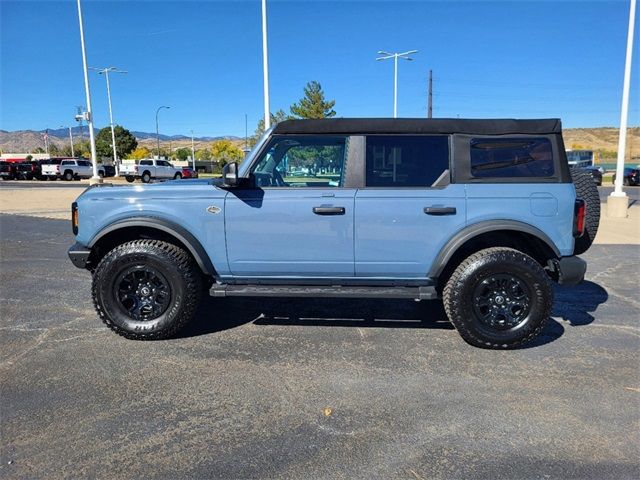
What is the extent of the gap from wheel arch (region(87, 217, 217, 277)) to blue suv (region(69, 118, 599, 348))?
2cm

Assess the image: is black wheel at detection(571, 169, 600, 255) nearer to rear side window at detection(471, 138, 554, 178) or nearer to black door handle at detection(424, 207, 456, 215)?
rear side window at detection(471, 138, 554, 178)

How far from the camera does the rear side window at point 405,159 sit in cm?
398

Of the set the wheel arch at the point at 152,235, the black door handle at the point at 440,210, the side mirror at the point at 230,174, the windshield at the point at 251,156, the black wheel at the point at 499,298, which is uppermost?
the windshield at the point at 251,156

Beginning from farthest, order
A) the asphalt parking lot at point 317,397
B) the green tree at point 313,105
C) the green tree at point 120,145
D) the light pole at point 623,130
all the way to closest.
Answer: the green tree at point 120,145
the green tree at point 313,105
the light pole at point 623,130
the asphalt parking lot at point 317,397

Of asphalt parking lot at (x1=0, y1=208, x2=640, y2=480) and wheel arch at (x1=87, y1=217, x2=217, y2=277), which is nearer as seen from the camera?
asphalt parking lot at (x1=0, y1=208, x2=640, y2=480)

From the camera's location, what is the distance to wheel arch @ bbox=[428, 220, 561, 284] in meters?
3.81

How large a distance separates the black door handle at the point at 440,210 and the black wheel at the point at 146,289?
213 cm

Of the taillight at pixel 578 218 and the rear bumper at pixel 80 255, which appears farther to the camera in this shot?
the rear bumper at pixel 80 255

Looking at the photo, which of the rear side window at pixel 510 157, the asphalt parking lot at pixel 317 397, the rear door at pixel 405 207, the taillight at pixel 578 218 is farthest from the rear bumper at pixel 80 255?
the taillight at pixel 578 218

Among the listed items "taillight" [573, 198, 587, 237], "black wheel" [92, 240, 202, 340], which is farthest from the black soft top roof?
"black wheel" [92, 240, 202, 340]

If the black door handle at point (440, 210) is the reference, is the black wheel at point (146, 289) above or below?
below

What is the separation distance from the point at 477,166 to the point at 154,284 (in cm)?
306

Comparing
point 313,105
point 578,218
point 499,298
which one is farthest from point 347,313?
point 313,105

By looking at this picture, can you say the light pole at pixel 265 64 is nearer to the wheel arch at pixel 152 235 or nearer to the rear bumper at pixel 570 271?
the wheel arch at pixel 152 235
